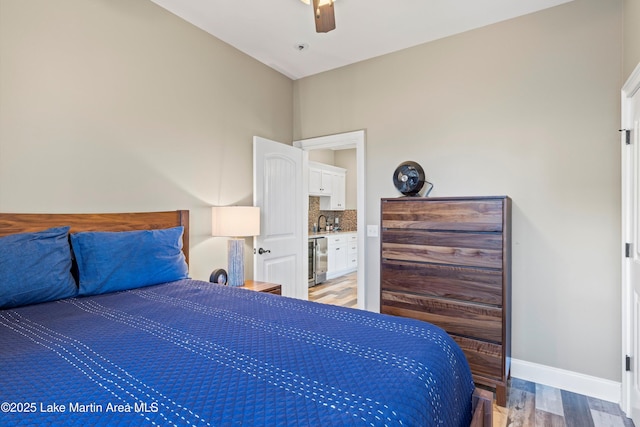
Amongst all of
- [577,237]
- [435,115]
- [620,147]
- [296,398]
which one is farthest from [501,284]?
[296,398]

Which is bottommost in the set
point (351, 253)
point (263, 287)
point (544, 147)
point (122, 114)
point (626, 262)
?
point (351, 253)

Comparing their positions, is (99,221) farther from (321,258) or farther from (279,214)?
(321,258)

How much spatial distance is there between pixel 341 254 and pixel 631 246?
4.43 meters

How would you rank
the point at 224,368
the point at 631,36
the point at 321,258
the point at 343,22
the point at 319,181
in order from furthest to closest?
the point at 319,181, the point at 321,258, the point at 343,22, the point at 631,36, the point at 224,368

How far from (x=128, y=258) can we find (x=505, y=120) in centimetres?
292

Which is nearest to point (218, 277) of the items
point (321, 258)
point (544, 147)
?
point (544, 147)

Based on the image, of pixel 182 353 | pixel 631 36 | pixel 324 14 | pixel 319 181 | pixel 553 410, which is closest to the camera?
pixel 182 353

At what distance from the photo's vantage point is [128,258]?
6.42 ft

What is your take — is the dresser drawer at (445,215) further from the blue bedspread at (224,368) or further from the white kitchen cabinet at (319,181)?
the white kitchen cabinet at (319,181)

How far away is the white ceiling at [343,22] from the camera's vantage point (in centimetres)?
250

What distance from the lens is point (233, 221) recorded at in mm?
2734

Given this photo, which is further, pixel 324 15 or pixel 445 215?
pixel 445 215

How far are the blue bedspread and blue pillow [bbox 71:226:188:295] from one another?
0.26 m

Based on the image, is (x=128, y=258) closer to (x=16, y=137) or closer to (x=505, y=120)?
(x=16, y=137)
